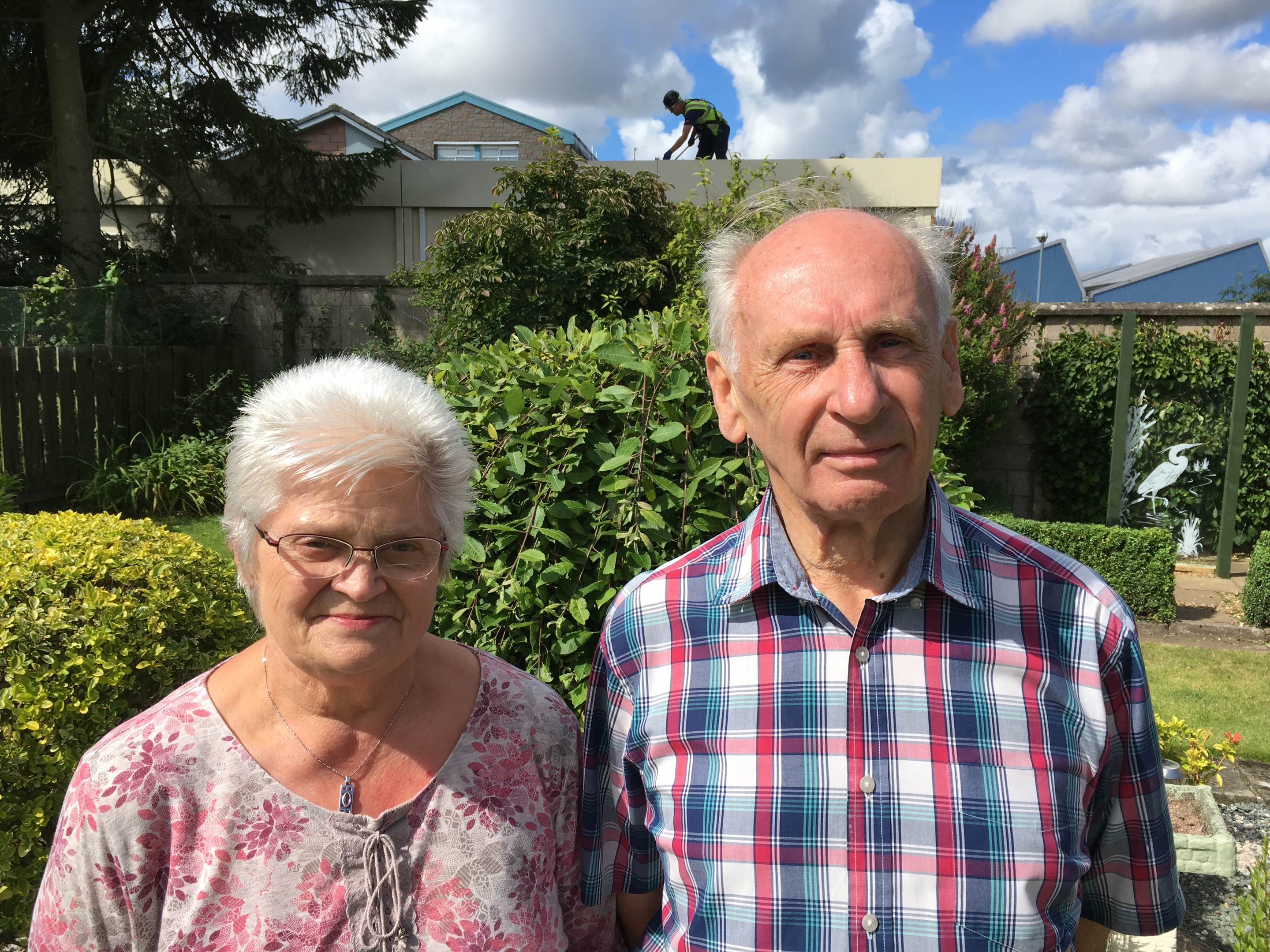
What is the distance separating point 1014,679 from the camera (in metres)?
1.39

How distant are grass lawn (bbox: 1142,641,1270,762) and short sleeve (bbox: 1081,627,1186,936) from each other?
416 centimetres

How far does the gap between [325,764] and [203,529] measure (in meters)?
7.47

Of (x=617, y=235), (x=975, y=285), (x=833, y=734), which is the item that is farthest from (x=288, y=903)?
(x=975, y=285)

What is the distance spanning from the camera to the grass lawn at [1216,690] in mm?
5180

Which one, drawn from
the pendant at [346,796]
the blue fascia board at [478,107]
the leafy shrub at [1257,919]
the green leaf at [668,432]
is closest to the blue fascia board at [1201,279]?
the blue fascia board at [478,107]

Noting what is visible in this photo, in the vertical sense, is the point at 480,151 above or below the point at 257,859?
above

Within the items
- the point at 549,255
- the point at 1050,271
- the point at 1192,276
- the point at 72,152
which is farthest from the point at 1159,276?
the point at 72,152

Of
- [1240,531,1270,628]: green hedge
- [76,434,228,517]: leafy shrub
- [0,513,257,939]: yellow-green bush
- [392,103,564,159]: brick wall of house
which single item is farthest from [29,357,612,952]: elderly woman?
[392,103,564,159]: brick wall of house

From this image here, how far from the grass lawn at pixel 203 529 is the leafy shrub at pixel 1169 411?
861cm

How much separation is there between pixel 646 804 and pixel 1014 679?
658 mm

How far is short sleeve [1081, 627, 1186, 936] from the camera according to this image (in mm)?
1386

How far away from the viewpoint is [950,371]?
1520 mm

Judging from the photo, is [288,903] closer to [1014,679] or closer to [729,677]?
[729,677]

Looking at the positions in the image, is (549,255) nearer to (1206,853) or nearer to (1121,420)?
(1121,420)
